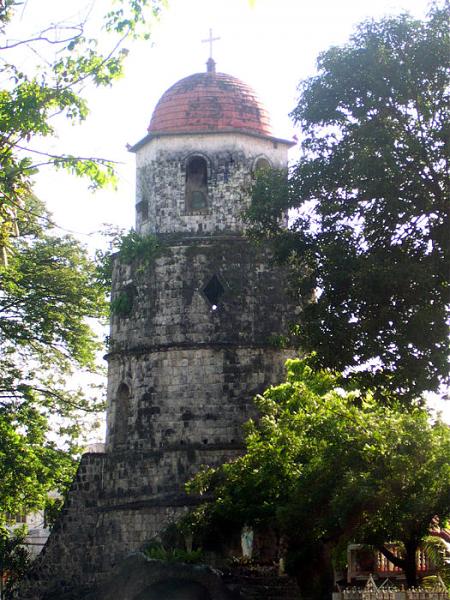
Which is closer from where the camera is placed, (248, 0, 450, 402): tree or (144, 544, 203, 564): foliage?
(248, 0, 450, 402): tree

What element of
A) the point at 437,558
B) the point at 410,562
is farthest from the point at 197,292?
the point at 410,562

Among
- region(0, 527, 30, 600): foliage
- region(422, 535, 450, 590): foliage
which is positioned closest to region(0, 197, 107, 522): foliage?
region(0, 527, 30, 600): foliage

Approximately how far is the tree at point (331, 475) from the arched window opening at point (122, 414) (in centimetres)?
264

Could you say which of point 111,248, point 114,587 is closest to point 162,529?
point 114,587

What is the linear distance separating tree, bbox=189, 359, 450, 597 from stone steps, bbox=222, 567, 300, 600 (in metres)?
0.37

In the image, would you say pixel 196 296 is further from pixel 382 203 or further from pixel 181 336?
pixel 382 203

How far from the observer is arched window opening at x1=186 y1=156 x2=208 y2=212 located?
78.7ft

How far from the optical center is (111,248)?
79.7 feet

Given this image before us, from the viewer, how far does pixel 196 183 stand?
24328mm

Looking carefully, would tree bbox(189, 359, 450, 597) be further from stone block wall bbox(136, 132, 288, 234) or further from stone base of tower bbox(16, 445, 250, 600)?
stone block wall bbox(136, 132, 288, 234)

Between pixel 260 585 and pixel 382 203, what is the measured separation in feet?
24.0

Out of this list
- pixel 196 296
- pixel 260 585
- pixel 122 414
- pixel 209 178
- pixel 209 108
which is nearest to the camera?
pixel 260 585

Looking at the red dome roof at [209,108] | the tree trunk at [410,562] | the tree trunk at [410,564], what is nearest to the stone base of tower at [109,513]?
the tree trunk at [410,562]

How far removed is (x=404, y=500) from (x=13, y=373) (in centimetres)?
1207
